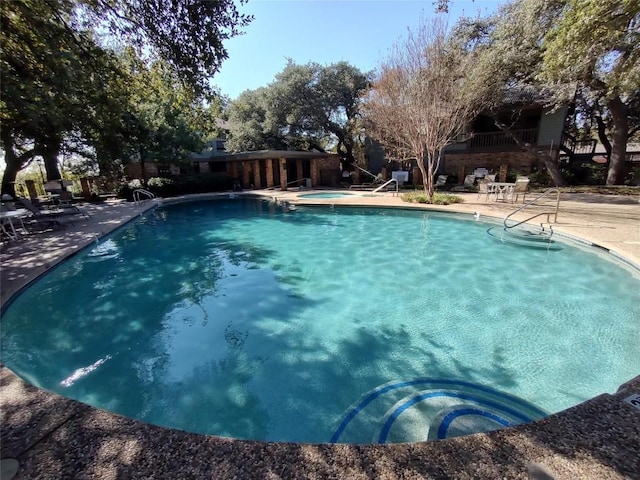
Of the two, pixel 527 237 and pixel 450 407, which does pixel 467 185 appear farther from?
pixel 450 407

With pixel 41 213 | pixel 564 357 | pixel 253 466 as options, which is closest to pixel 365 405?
pixel 253 466

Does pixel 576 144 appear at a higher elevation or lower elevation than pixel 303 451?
higher

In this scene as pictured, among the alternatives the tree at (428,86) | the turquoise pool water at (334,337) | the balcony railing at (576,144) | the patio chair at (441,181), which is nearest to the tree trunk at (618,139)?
the balcony railing at (576,144)

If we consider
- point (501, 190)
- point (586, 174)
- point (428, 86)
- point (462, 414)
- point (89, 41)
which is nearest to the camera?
point (462, 414)

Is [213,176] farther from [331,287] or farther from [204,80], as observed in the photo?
[331,287]

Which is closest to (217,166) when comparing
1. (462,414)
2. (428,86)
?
(428,86)

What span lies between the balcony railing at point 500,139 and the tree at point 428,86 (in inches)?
255

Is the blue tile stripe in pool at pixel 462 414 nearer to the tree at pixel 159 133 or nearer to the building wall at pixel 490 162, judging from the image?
the tree at pixel 159 133

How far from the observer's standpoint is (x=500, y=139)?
1803cm

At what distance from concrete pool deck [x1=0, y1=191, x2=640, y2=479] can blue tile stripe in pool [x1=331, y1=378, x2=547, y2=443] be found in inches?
39.4

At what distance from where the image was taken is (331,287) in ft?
19.8

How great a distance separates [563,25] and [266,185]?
1866 centimetres

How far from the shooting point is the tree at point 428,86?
11195mm

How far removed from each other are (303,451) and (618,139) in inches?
736
